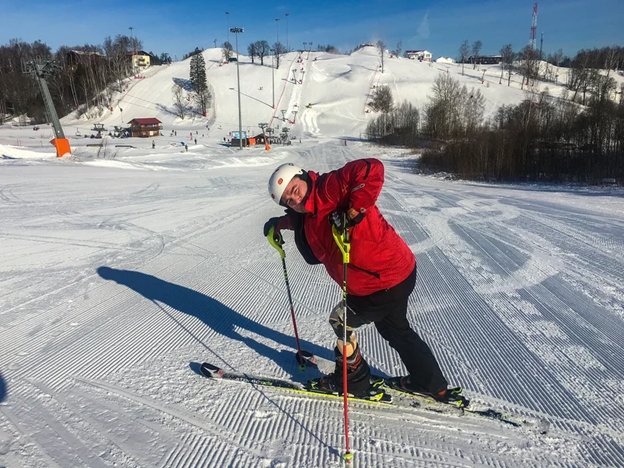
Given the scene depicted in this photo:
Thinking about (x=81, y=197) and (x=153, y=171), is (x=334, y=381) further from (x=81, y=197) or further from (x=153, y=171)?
(x=153, y=171)

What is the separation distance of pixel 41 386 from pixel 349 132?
58.5 metres

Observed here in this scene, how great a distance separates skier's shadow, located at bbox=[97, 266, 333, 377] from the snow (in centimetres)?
3

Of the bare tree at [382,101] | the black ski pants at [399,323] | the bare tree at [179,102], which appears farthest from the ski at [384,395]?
the bare tree at [179,102]

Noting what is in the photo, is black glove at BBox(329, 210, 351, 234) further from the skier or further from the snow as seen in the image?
the snow

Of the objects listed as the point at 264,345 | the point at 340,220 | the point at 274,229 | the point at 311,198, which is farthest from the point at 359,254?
the point at 264,345

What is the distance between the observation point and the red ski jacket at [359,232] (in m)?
A: 2.23

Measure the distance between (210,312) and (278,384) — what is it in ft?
5.35

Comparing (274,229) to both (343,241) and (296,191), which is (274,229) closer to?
(296,191)

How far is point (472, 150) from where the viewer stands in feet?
64.2

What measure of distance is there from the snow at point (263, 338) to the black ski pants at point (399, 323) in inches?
10.3

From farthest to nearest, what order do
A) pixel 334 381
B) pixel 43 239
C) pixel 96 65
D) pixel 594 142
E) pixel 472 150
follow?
pixel 96 65
pixel 472 150
pixel 594 142
pixel 43 239
pixel 334 381

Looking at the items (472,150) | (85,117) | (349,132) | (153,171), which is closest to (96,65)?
(85,117)

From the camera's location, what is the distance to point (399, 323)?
2643 mm

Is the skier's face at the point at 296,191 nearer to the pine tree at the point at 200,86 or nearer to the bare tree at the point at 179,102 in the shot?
the bare tree at the point at 179,102
